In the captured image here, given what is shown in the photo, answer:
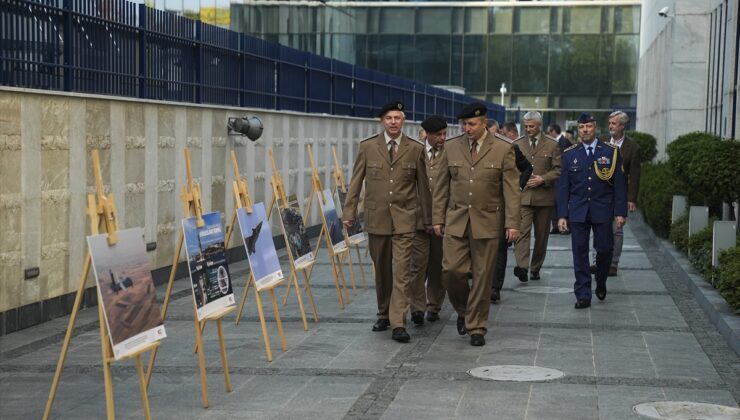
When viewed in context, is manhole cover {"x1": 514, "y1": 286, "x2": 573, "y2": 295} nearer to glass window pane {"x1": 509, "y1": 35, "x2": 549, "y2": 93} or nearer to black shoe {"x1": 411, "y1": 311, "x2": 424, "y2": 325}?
black shoe {"x1": 411, "y1": 311, "x2": 424, "y2": 325}

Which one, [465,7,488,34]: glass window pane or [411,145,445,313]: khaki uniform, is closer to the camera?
[411,145,445,313]: khaki uniform

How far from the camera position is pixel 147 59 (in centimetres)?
1572

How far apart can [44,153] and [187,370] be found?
3.51 meters

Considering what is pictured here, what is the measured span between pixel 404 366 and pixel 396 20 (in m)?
57.0

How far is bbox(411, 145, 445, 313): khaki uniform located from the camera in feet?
40.5

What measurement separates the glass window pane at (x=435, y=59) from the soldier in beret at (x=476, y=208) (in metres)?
54.4

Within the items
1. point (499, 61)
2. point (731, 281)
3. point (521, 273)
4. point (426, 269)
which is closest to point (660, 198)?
point (521, 273)

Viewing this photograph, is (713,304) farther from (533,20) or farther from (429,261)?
(533,20)

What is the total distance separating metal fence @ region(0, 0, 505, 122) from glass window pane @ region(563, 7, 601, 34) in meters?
39.4

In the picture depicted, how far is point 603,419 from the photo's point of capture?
814 centimetres

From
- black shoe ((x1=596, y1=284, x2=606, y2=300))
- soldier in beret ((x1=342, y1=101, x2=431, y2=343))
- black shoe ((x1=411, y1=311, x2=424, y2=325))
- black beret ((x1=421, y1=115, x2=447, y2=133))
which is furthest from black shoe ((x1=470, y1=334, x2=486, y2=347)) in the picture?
black shoe ((x1=596, y1=284, x2=606, y2=300))

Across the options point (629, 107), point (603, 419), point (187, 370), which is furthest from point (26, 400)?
point (629, 107)

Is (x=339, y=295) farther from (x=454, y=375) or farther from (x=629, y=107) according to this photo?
(x=629, y=107)

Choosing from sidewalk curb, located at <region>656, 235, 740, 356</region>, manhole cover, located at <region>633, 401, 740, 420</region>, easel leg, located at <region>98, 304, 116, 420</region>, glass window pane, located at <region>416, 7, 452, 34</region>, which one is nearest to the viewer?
easel leg, located at <region>98, 304, 116, 420</region>
